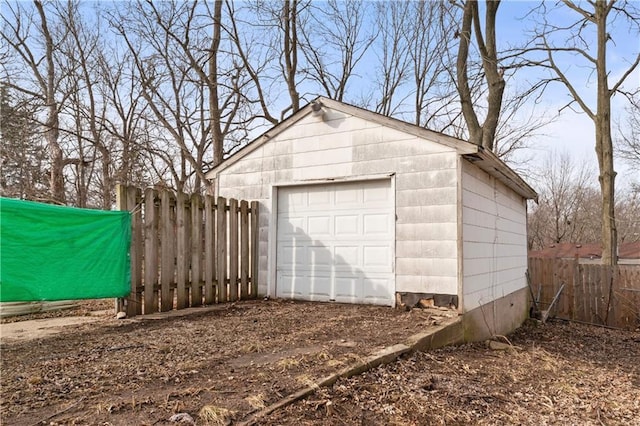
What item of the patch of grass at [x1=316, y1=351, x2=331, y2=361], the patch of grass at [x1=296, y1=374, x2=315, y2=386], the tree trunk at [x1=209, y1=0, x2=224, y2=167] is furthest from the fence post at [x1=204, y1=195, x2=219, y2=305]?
the tree trunk at [x1=209, y1=0, x2=224, y2=167]

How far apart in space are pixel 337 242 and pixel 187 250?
7.79ft

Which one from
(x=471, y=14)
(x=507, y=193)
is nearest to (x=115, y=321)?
(x=507, y=193)

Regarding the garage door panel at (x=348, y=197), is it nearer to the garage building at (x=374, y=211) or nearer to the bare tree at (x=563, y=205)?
the garage building at (x=374, y=211)

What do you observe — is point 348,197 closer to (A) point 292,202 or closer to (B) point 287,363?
(A) point 292,202

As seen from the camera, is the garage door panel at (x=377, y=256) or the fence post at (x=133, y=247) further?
the garage door panel at (x=377, y=256)

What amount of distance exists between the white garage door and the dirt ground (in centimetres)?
127

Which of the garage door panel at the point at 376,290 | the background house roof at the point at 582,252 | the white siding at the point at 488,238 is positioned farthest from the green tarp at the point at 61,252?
the background house roof at the point at 582,252

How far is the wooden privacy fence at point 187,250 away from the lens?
5574mm

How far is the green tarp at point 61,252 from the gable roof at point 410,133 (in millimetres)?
2996

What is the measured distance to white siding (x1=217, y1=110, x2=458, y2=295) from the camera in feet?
20.0

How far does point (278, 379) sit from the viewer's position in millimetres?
3127

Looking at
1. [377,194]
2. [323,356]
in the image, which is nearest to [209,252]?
[377,194]

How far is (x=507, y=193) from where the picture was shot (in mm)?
8875

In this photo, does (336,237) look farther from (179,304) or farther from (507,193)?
(507,193)
